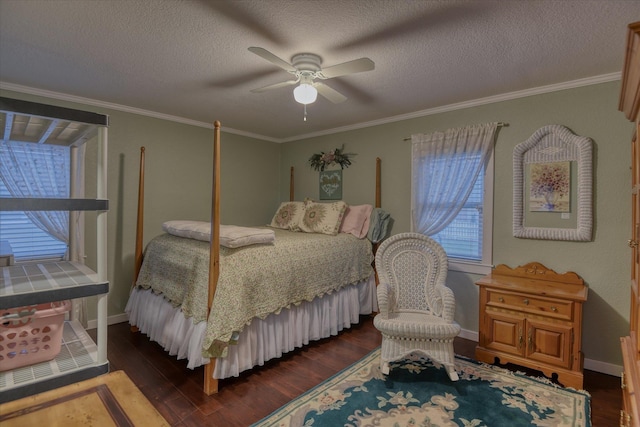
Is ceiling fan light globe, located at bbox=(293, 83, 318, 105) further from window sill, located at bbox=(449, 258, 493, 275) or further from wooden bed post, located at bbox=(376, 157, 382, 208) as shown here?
window sill, located at bbox=(449, 258, 493, 275)

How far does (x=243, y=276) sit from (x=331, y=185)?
8.00 feet

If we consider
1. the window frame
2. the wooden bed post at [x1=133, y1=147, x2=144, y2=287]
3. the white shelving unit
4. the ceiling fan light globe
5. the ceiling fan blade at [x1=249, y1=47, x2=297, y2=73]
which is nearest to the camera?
the white shelving unit

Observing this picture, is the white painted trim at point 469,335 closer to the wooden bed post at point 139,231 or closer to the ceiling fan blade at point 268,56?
the ceiling fan blade at point 268,56

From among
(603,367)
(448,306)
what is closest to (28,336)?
(448,306)

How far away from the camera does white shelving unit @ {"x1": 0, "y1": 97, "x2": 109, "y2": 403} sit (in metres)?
0.84

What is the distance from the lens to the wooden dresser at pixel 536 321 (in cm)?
239

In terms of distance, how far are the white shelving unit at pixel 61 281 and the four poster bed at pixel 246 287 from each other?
1.18 m

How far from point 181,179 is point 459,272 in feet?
11.3

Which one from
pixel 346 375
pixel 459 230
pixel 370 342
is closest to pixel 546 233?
pixel 459 230

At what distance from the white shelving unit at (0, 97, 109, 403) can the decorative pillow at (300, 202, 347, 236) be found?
2.75 m

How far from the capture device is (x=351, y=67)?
205cm

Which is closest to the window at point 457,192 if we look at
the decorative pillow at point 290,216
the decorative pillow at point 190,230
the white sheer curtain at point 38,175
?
the decorative pillow at point 290,216

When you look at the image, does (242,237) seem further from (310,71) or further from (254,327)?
(310,71)

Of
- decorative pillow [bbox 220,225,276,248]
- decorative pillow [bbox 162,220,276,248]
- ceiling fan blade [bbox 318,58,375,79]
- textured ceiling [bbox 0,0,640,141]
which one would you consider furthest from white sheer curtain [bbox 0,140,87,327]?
ceiling fan blade [bbox 318,58,375,79]
